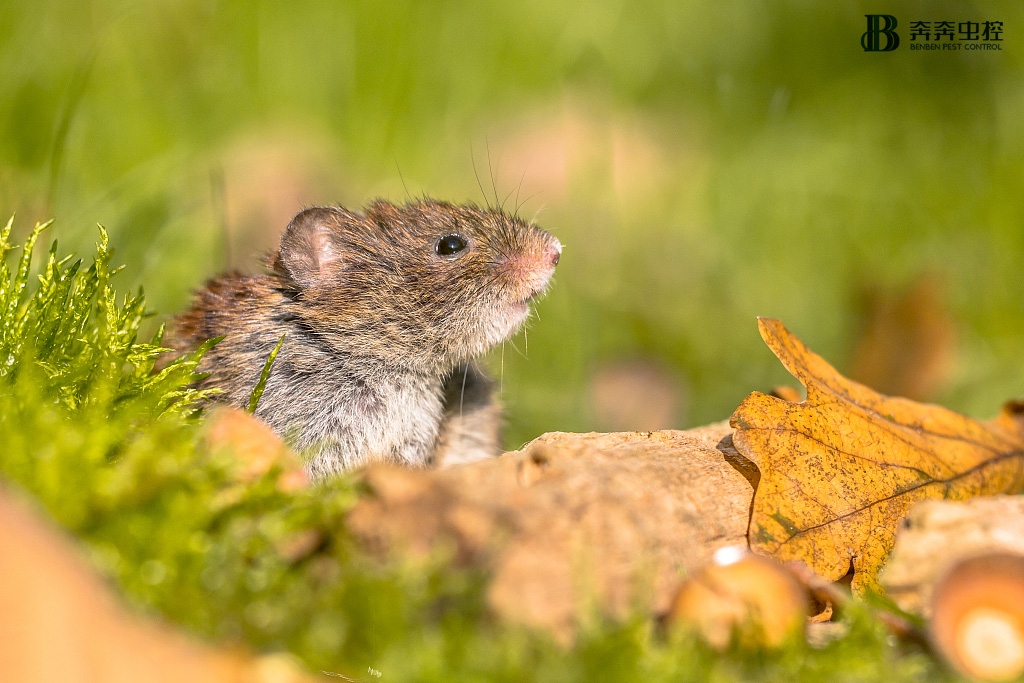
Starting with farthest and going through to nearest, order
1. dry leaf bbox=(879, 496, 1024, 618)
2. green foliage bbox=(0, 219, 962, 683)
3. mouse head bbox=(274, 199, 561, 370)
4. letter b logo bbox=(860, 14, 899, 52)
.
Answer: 1. letter b logo bbox=(860, 14, 899, 52)
2. mouse head bbox=(274, 199, 561, 370)
3. dry leaf bbox=(879, 496, 1024, 618)
4. green foliage bbox=(0, 219, 962, 683)

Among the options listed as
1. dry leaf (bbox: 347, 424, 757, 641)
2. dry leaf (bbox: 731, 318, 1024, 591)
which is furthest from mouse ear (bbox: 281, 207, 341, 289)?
dry leaf (bbox: 731, 318, 1024, 591)

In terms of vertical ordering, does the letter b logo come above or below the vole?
above

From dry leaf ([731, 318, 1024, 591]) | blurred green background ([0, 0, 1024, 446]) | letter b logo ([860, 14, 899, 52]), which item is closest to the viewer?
dry leaf ([731, 318, 1024, 591])

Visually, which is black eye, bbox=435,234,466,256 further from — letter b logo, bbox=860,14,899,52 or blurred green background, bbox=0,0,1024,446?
letter b logo, bbox=860,14,899,52

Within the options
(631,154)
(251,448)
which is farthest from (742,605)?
(631,154)

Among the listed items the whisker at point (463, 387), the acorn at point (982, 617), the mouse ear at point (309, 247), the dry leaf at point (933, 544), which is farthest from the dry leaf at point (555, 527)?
the mouse ear at point (309, 247)

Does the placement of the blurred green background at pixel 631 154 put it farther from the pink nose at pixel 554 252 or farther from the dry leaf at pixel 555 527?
the dry leaf at pixel 555 527

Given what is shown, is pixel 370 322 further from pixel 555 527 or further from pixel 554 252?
pixel 555 527

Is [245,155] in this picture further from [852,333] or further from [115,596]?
[115,596]
